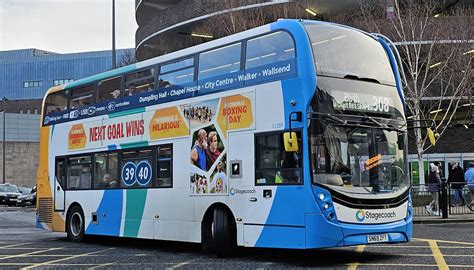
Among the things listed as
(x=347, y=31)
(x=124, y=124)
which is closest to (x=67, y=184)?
(x=124, y=124)

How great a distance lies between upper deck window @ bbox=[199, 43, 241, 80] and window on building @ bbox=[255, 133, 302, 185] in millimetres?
1609

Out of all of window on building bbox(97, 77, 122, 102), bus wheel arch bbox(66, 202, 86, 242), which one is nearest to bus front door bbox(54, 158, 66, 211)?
bus wheel arch bbox(66, 202, 86, 242)

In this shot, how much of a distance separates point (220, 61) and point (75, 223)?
6768 millimetres

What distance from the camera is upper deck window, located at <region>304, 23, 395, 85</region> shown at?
11.0 metres

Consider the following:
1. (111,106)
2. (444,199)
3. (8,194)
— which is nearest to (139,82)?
(111,106)

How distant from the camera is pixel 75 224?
16.6 meters

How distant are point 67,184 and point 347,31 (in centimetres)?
881

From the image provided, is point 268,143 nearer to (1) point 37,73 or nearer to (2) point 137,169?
(2) point 137,169

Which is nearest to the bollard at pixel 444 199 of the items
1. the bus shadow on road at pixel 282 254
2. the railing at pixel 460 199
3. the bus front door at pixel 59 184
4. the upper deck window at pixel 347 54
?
the railing at pixel 460 199

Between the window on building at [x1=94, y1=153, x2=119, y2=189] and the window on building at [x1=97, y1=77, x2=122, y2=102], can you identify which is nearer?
the window on building at [x1=94, y1=153, x2=119, y2=189]

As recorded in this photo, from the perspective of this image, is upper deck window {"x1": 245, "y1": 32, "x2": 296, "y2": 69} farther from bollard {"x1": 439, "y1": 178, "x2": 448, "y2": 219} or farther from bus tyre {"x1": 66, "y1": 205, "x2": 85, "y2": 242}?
bollard {"x1": 439, "y1": 178, "x2": 448, "y2": 219}

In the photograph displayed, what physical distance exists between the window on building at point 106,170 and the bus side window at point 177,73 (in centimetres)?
239

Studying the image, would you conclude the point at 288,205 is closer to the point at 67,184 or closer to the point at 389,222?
the point at 389,222

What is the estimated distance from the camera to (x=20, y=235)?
18984mm
